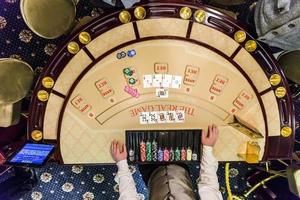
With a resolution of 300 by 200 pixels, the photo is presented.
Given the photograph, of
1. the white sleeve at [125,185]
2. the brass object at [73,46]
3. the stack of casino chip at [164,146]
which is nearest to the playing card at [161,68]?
the stack of casino chip at [164,146]

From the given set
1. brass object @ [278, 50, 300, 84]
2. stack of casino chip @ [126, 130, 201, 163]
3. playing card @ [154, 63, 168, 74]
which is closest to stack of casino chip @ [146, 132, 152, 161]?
stack of casino chip @ [126, 130, 201, 163]

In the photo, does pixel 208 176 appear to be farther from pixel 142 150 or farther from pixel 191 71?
pixel 191 71

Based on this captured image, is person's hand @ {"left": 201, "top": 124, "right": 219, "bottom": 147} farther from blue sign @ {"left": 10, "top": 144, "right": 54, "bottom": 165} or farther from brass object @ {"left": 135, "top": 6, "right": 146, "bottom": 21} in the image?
blue sign @ {"left": 10, "top": 144, "right": 54, "bottom": 165}

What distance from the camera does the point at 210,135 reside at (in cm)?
292

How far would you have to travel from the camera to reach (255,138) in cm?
294

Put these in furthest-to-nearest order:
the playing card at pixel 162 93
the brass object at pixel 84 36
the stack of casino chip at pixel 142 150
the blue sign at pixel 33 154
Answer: the stack of casino chip at pixel 142 150 < the playing card at pixel 162 93 < the brass object at pixel 84 36 < the blue sign at pixel 33 154

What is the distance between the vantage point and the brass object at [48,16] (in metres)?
2.88

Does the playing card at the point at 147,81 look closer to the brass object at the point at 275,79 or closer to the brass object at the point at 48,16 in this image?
the brass object at the point at 48,16

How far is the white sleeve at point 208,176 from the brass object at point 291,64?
2.78 feet

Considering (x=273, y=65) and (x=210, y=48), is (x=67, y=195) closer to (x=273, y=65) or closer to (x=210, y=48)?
(x=210, y=48)

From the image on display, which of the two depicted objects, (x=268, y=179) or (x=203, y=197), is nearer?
(x=203, y=197)

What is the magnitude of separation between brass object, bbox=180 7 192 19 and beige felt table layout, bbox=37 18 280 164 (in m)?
0.03

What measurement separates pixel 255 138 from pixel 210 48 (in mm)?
742

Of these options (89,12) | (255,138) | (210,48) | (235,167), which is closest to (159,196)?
(255,138)
